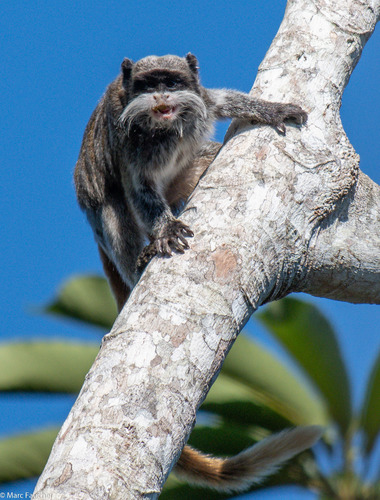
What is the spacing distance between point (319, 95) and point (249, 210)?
3.50ft

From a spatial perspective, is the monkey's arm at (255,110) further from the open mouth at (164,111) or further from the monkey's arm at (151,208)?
the monkey's arm at (151,208)

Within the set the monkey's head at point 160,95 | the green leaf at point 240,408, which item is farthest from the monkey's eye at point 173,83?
the green leaf at point 240,408

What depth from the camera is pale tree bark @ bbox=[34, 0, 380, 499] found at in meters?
2.46

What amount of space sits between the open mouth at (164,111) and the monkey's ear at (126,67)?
1.70 feet

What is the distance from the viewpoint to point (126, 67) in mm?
5039

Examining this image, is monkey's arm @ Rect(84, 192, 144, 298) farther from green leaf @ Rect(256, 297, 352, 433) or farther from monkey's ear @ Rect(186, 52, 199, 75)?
green leaf @ Rect(256, 297, 352, 433)

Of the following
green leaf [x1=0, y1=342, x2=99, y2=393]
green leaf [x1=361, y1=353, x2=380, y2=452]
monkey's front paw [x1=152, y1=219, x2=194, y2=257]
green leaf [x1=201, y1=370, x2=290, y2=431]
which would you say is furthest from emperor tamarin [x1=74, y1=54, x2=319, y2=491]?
green leaf [x1=361, y1=353, x2=380, y2=452]

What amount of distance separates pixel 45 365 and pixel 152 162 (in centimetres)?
360

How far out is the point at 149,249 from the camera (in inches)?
158

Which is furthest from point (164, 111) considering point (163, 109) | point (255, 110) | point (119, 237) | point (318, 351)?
point (318, 351)

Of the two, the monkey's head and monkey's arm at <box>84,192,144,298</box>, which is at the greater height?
the monkey's head

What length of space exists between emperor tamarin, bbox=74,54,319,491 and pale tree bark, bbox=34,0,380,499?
0.30 meters

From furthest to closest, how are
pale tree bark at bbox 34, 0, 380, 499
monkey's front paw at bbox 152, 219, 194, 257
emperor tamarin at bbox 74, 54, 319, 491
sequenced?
1. emperor tamarin at bbox 74, 54, 319, 491
2. monkey's front paw at bbox 152, 219, 194, 257
3. pale tree bark at bbox 34, 0, 380, 499

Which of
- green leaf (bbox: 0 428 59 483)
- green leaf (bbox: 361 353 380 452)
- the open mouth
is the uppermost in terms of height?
the open mouth
